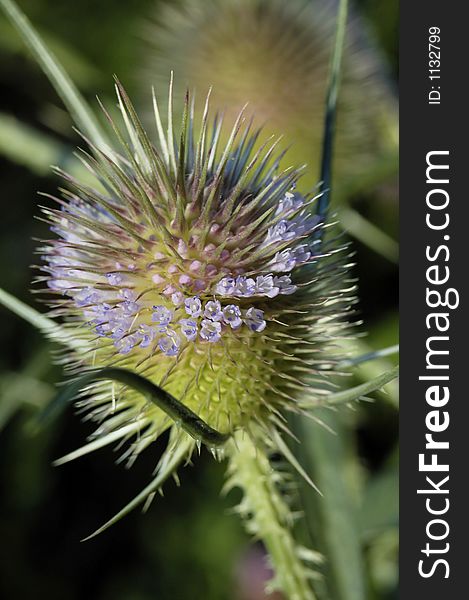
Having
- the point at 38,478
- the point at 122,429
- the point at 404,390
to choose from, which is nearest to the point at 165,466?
the point at 122,429

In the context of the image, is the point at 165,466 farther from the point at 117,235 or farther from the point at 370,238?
the point at 370,238

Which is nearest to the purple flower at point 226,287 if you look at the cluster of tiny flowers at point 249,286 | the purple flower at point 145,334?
the cluster of tiny flowers at point 249,286

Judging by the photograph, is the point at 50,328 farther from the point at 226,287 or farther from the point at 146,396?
the point at 146,396

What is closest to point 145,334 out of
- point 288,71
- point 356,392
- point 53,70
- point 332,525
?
point 356,392

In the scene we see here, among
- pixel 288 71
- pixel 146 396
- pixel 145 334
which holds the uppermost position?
pixel 288 71

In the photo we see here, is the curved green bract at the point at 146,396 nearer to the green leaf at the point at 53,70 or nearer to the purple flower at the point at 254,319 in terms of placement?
the purple flower at the point at 254,319

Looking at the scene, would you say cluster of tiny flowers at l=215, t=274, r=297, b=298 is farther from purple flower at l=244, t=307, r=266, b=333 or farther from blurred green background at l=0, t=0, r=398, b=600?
blurred green background at l=0, t=0, r=398, b=600
